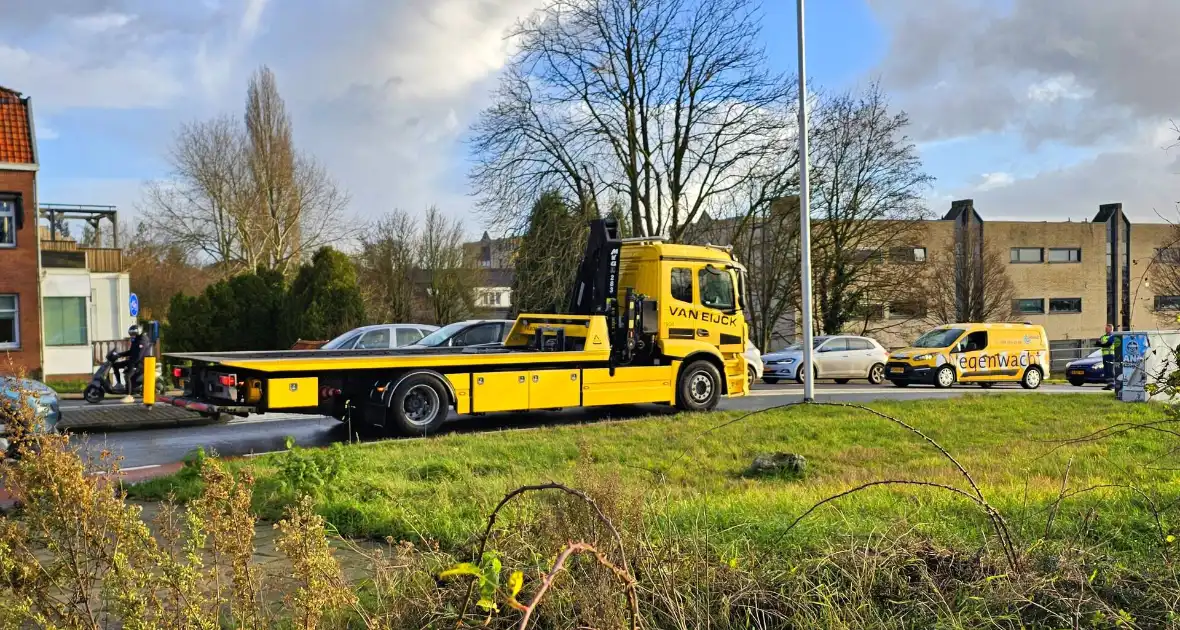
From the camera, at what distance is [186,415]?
15.3 meters

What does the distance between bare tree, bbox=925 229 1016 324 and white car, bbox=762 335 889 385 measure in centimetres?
1810

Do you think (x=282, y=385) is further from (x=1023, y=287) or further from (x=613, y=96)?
(x=1023, y=287)

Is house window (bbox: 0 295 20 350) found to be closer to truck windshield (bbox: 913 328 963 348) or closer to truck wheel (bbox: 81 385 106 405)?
truck wheel (bbox: 81 385 106 405)

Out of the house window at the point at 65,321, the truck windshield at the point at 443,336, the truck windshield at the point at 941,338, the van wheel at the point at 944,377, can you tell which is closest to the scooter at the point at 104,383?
the truck windshield at the point at 443,336

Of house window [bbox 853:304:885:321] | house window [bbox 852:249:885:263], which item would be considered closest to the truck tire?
house window [bbox 853:304:885:321]

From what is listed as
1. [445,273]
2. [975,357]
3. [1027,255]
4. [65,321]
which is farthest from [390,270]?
[1027,255]

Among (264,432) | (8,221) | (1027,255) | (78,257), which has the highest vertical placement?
(8,221)

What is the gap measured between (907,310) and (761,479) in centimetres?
3545

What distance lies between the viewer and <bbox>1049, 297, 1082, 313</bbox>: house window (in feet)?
193

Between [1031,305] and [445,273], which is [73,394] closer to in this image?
[445,273]

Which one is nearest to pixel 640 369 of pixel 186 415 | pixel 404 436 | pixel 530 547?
pixel 404 436

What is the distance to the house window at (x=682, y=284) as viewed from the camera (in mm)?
15469

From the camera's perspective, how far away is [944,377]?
2505cm

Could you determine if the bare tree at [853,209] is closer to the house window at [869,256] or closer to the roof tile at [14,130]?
the house window at [869,256]
